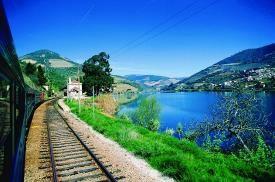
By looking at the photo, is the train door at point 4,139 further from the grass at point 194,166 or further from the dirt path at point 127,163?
the grass at point 194,166

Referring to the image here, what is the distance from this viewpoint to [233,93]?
20422 mm

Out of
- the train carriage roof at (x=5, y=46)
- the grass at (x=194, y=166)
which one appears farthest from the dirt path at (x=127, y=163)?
the train carriage roof at (x=5, y=46)

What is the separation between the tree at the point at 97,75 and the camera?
82000 millimetres

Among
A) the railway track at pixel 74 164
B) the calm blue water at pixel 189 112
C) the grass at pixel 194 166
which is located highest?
the railway track at pixel 74 164

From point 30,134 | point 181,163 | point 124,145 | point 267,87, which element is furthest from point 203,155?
point 267,87

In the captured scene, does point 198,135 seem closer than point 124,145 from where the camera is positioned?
No

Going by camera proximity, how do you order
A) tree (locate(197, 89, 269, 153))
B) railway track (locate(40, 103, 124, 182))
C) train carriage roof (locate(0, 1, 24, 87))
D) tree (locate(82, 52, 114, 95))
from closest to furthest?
train carriage roof (locate(0, 1, 24, 87))
railway track (locate(40, 103, 124, 182))
tree (locate(197, 89, 269, 153))
tree (locate(82, 52, 114, 95))

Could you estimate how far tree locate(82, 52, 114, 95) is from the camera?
269 feet

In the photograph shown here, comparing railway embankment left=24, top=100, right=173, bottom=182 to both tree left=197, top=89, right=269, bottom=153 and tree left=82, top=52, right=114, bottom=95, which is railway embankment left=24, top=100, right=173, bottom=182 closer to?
tree left=197, top=89, right=269, bottom=153

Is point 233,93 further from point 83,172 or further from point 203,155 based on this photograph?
point 83,172

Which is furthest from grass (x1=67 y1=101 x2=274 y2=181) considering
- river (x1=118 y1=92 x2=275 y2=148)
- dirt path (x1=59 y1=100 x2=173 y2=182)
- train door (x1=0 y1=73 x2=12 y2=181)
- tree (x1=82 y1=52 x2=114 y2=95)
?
tree (x1=82 y1=52 x2=114 y2=95)

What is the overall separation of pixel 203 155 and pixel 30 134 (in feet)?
37.8

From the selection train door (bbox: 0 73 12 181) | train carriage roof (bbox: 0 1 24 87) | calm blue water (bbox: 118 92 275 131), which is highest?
train carriage roof (bbox: 0 1 24 87)

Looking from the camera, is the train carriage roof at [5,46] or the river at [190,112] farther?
the river at [190,112]
